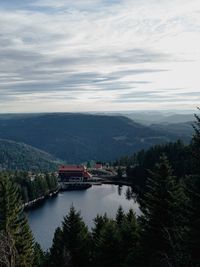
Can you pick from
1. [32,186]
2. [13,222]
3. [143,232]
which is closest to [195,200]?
[143,232]

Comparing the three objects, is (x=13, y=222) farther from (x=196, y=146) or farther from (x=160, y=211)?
(x=196, y=146)

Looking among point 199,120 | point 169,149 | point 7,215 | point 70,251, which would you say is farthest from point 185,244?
point 169,149

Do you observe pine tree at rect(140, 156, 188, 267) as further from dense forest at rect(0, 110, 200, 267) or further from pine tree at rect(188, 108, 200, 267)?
pine tree at rect(188, 108, 200, 267)

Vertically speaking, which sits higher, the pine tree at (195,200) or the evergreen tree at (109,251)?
the pine tree at (195,200)

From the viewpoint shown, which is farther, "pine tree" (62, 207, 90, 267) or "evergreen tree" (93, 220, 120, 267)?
"pine tree" (62, 207, 90, 267)

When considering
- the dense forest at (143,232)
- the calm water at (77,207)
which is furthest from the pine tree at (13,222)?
the calm water at (77,207)

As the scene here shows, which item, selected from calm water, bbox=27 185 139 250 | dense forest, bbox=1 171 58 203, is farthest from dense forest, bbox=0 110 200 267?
dense forest, bbox=1 171 58 203

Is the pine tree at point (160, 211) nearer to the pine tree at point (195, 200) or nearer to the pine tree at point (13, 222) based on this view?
the pine tree at point (195, 200)
